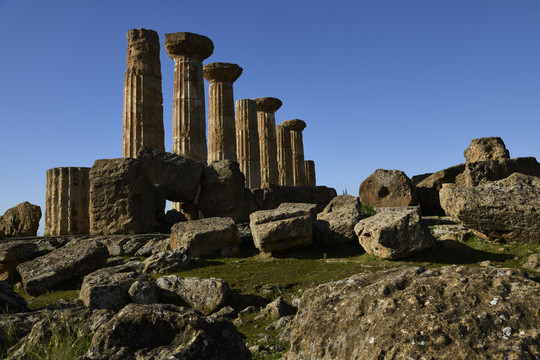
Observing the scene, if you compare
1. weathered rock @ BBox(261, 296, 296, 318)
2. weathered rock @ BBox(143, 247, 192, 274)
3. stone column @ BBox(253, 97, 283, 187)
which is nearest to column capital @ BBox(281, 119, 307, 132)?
stone column @ BBox(253, 97, 283, 187)

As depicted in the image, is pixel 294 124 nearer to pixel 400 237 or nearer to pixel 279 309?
pixel 400 237

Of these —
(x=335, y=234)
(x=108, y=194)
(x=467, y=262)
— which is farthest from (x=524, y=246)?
(x=108, y=194)

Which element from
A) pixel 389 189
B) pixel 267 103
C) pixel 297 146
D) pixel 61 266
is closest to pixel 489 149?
pixel 389 189

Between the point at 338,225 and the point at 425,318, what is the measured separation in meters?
7.03

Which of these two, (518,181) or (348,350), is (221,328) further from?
(518,181)

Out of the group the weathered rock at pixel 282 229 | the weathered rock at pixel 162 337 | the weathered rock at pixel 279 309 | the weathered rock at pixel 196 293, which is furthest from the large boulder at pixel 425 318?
the weathered rock at pixel 282 229

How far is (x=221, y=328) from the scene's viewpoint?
2.99 metres

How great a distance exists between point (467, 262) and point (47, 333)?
6364mm

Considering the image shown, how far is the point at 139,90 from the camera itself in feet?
52.3

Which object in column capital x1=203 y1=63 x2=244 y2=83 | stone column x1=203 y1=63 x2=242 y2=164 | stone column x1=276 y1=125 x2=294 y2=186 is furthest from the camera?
stone column x1=276 y1=125 x2=294 y2=186

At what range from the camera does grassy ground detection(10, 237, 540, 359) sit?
22.7 ft

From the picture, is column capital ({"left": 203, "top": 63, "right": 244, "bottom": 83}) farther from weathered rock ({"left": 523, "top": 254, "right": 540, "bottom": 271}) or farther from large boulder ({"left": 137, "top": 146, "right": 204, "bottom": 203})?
weathered rock ({"left": 523, "top": 254, "right": 540, "bottom": 271})

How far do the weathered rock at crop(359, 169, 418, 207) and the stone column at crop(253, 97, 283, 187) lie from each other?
11.7 meters

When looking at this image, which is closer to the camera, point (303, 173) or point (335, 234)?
point (335, 234)
